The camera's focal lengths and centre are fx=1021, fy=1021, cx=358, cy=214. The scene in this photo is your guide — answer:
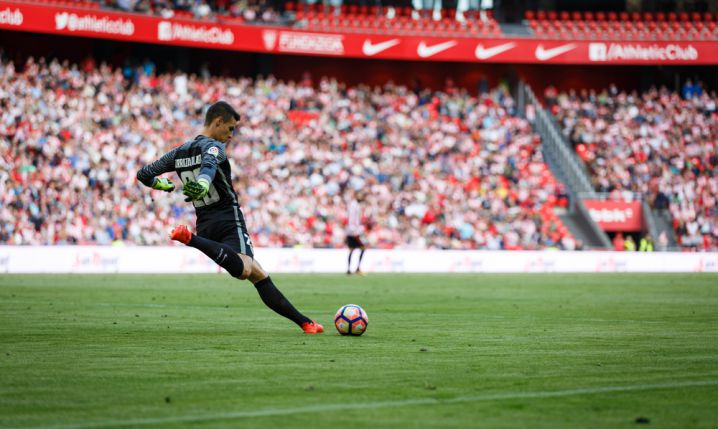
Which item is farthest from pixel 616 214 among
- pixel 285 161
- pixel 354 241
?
pixel 354 241

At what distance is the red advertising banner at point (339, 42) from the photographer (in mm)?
38594

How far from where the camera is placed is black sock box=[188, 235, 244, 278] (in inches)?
422

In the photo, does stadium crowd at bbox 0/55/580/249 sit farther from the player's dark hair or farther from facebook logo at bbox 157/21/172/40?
the player's dark hair

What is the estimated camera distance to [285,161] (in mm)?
38844

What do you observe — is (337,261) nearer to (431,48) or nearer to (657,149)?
(431,48)

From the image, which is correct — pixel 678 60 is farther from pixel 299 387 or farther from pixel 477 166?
pixel 299 387

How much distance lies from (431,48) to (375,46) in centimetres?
281

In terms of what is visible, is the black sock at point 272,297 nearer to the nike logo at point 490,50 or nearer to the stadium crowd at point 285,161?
the stadium crowd at point 285,161

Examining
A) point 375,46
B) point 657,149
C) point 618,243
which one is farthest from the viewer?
point 375,46

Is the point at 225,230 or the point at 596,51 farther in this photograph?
the point at 596,51

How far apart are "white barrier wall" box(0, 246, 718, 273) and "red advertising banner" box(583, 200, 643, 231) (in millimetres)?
6394

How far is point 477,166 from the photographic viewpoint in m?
42.6

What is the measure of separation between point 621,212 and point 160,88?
2041 cm

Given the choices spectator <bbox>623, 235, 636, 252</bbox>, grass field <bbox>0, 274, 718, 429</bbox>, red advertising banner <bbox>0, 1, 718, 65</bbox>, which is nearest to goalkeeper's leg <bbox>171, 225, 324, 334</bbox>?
grass field <bbox>0, 274, 718, 429</bbox>
